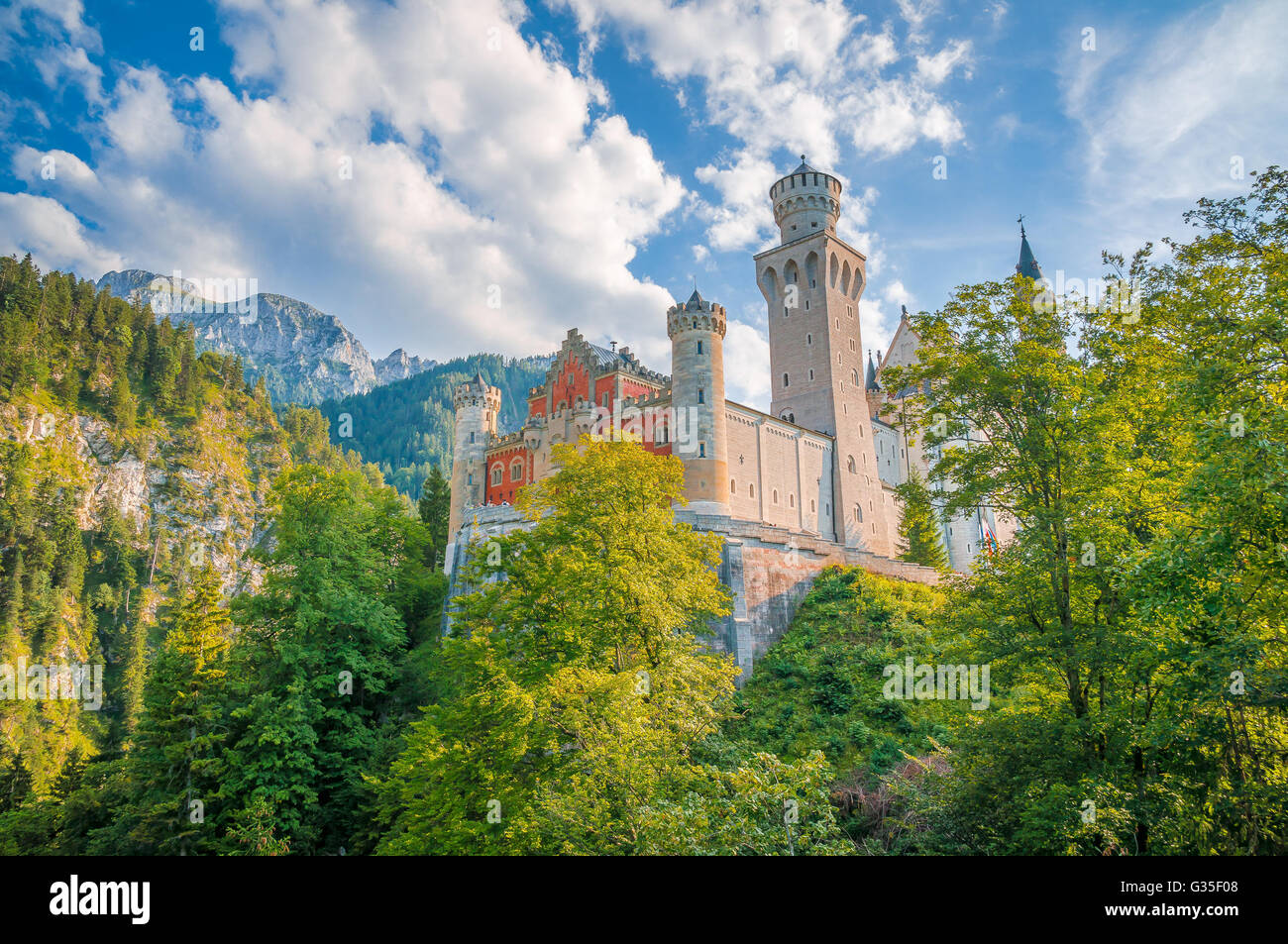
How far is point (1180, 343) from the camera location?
18156 millimetres

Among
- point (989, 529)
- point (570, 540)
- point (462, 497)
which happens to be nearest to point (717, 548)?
point (570, 540)

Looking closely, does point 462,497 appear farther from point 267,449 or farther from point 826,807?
point 267,449

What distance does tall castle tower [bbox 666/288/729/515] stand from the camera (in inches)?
1629

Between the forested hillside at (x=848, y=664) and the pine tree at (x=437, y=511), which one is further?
the pine tree at (x=437, y=511)

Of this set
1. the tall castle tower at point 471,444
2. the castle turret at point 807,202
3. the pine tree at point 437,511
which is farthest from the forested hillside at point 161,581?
the castle turret at point 807,202

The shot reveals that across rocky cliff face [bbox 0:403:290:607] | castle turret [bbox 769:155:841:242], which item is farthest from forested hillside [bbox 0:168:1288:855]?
rocky cliff face [bbox 0:403:290:607]

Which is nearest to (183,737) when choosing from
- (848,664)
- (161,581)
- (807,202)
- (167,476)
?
(848,664)

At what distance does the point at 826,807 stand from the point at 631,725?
4.61 metres

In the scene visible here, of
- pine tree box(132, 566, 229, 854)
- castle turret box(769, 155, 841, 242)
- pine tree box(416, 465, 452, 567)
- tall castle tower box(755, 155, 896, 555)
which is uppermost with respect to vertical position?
castle turret box(769, 155, 841, 242)

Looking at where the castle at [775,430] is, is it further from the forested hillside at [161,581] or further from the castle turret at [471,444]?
the forested hillside at [161,581]

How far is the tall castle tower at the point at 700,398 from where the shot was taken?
41.4 meters

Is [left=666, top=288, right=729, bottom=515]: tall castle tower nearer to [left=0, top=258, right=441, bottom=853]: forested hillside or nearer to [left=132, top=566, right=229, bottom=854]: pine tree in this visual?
[left=0, top=258, right=441, bottom=853]: forested hillside

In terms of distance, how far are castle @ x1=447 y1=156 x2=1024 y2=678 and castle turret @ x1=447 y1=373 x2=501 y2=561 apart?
108 millimetres
